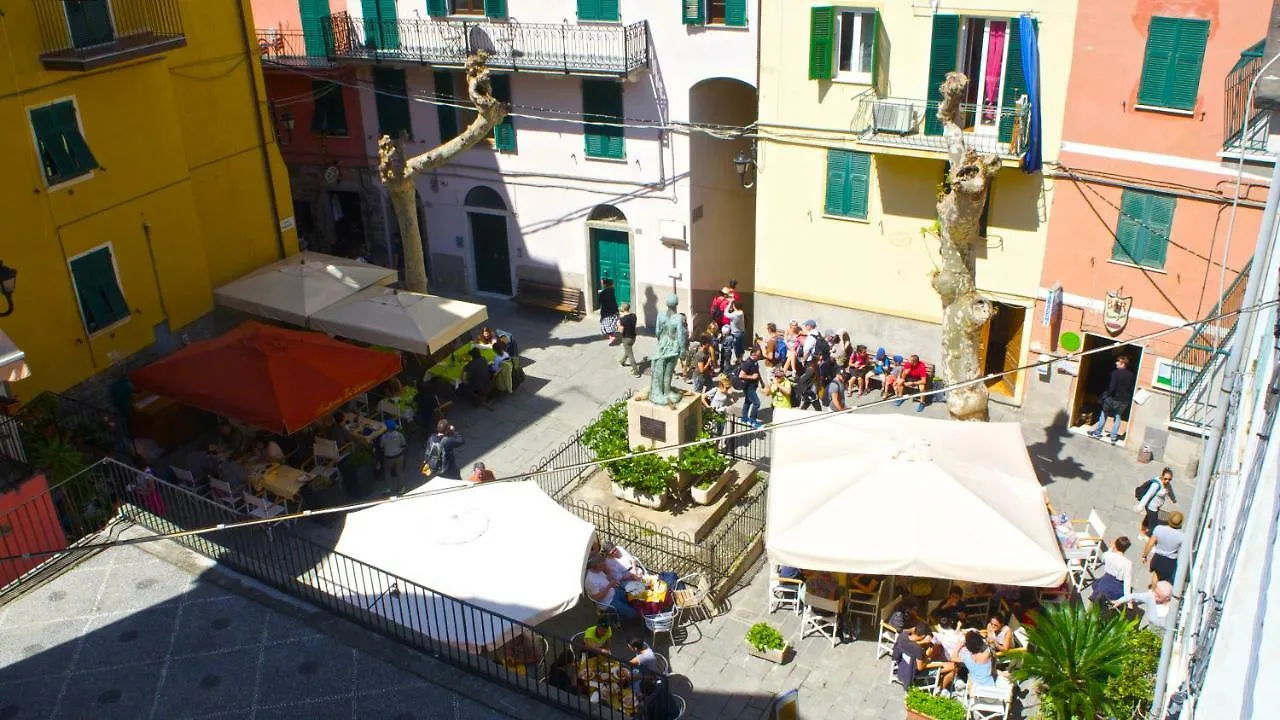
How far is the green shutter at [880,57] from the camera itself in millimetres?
18797

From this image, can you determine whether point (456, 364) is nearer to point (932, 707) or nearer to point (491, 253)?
point (491, 253)

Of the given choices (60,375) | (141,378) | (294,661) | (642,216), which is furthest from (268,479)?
(642,216)

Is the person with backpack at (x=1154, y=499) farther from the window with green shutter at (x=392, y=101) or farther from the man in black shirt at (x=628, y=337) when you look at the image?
the window with green shutter at (x=392, y=101)

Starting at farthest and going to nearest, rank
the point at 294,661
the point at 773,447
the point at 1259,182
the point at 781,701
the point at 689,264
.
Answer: the point at 689,264 < the point at 1259,182 < the point at 773,447 < the point at 781,701 < the point at 294,661

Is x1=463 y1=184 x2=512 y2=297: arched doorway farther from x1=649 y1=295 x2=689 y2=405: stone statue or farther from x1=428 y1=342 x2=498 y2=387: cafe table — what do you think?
x1=649 y1=295 x2=689 y2=405: stone statue

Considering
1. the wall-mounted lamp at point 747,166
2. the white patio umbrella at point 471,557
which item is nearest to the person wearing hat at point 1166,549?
the white patio umbrella at point 471,557

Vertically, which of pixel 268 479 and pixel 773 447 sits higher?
pixel 773 447

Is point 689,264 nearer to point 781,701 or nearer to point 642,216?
point 642,216

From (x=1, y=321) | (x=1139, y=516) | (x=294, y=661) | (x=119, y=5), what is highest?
(x=119, y=5)

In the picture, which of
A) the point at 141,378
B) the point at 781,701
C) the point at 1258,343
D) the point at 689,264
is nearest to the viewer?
the point at 1258,343

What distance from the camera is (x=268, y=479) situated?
1669cm

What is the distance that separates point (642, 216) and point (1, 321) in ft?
39.3

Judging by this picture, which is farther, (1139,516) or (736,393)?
(736,393)

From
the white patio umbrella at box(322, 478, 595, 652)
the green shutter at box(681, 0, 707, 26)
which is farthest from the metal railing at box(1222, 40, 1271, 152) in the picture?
the white patio umbrella at box(322, 478, 595, 652)
